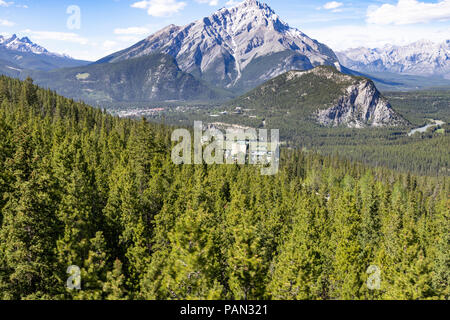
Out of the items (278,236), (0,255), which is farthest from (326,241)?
(0,255)

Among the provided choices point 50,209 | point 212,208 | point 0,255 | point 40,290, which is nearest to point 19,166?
point 50,209

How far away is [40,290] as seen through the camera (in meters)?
33.6

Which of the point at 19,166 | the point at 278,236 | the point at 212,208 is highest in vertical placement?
the point at 19,166

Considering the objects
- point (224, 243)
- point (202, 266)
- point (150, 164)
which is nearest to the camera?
point (202, 266)

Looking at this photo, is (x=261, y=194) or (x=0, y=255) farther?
(x=261, y=194)

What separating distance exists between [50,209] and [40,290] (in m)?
9.44

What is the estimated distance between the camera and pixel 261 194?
298 feet

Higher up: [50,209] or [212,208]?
[50,209]
